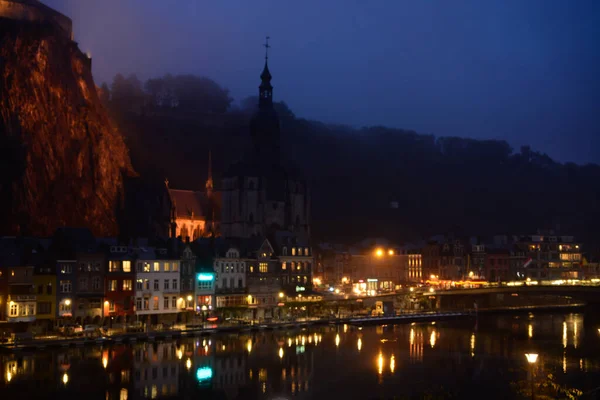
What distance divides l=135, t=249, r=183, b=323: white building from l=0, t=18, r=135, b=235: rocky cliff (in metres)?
39.1

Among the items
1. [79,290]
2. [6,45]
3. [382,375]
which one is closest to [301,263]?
[79,290]

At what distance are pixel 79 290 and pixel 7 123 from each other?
61.3 metres

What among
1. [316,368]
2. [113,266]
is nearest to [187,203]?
[113,266]

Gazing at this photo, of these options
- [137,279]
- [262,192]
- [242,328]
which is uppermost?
[262,192]

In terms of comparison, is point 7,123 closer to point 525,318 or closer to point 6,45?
point 6,45

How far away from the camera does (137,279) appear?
9450cm

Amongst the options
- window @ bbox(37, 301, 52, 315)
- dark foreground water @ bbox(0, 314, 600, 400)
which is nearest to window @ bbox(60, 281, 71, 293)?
window @ bbox(37, 301, 52, 315)

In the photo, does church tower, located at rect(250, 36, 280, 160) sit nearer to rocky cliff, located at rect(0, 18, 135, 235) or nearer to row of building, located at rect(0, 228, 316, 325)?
rocky cliff, located at rect(0, 18, 135, 235)

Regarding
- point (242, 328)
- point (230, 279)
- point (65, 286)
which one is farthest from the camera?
point (230, 279)

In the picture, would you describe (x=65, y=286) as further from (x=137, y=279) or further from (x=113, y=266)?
(x=137, y=279)

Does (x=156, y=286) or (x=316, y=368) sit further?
(x=156, y=286)

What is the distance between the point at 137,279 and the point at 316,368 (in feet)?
104

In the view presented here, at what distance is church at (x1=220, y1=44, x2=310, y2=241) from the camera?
151875 mm

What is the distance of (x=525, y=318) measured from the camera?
122 m
